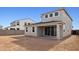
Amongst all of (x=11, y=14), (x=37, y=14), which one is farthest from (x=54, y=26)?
(x=11, y=14)

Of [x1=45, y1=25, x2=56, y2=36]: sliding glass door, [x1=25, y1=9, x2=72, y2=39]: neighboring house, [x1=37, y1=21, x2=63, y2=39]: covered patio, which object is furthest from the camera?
[x1=45, y1=25, x2=56, y2=36]: sliding glass door

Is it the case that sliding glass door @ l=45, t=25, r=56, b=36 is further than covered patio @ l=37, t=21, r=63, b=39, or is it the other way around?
sliding glass door @ l=45, t=25, r=56, b=36

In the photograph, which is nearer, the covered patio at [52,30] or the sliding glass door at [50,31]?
the covered patio at [52,30]

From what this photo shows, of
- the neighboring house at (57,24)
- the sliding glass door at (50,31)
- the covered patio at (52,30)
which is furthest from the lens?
the sliding glass door at (50,31)

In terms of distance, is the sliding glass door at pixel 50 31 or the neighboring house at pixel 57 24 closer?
the neighboring house at pixel 57 24

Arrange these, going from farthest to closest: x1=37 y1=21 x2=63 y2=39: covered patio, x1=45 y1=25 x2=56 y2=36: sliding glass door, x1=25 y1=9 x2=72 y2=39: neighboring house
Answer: x1=45 y1=25 x2=56 y2=36: sliding glass door → x1=37 y1=21 x2=63 y2=39: covered patio → x1=25 y1=9 x2=72 y2=39: neighboring house

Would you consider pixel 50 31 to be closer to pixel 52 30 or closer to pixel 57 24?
pixel 52 30

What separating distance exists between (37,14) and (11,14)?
0.99 meters

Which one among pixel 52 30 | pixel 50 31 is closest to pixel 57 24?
pixel 52 30

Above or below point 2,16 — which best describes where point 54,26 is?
below

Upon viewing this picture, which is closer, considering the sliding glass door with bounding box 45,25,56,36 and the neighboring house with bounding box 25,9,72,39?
the neighboring house with bounding box 25,9,72,39

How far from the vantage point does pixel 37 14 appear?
5262 mm

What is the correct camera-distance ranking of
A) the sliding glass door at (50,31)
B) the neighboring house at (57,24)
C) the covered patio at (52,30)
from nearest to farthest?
the neighboring house at (57,24), the covered patio at (52,30), the sliding glass door at (50,31)
